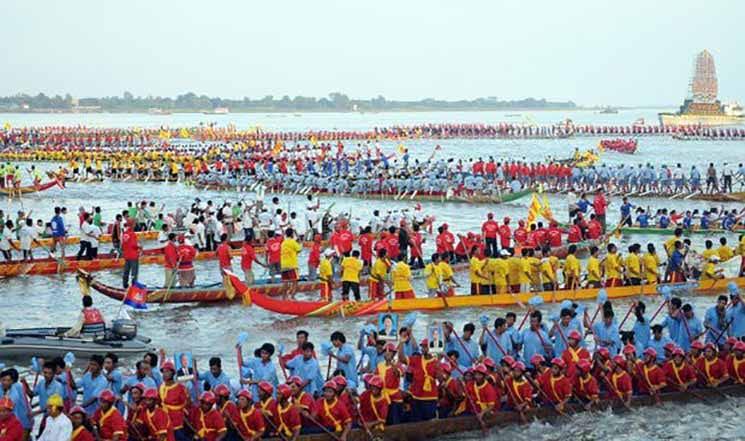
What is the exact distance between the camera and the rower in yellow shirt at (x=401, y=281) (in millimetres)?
19531

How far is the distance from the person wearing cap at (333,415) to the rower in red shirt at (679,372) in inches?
186

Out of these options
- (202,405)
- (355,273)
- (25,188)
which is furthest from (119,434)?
(25,188)

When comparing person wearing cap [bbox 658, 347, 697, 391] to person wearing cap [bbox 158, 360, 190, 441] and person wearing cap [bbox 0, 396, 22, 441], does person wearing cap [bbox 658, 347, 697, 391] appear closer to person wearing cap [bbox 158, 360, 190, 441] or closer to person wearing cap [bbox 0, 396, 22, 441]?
person wearing cap [bbox 158, 360, 190, 441]

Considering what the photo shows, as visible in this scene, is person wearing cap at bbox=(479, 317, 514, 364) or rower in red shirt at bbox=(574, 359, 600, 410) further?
person wearing cap at bbox=(479, 317, 514, 364)

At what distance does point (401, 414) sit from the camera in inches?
511

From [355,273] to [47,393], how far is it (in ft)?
29.0

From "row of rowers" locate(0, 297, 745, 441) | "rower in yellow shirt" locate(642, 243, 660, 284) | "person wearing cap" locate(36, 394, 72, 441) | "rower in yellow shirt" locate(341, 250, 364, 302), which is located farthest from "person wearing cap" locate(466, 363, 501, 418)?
"rower in yellow shirt" locate(642, 243, 660, 284)

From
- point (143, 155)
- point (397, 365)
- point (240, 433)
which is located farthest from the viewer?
point (143, 155)

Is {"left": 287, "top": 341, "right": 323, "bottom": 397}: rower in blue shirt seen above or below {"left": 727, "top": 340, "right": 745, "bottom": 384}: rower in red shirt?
above

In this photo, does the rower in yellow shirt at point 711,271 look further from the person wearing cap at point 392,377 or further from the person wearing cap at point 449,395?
the person wearing cap at point 392,377

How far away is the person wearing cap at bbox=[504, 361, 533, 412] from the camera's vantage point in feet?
43.5

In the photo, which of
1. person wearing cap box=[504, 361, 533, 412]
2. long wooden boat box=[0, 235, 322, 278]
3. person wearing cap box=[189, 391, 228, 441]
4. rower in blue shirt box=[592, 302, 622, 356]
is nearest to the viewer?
person wearing cap box=[189, 391, 228, 441]

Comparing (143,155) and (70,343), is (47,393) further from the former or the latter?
(143,155)

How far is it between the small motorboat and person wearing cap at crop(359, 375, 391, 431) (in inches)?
196
